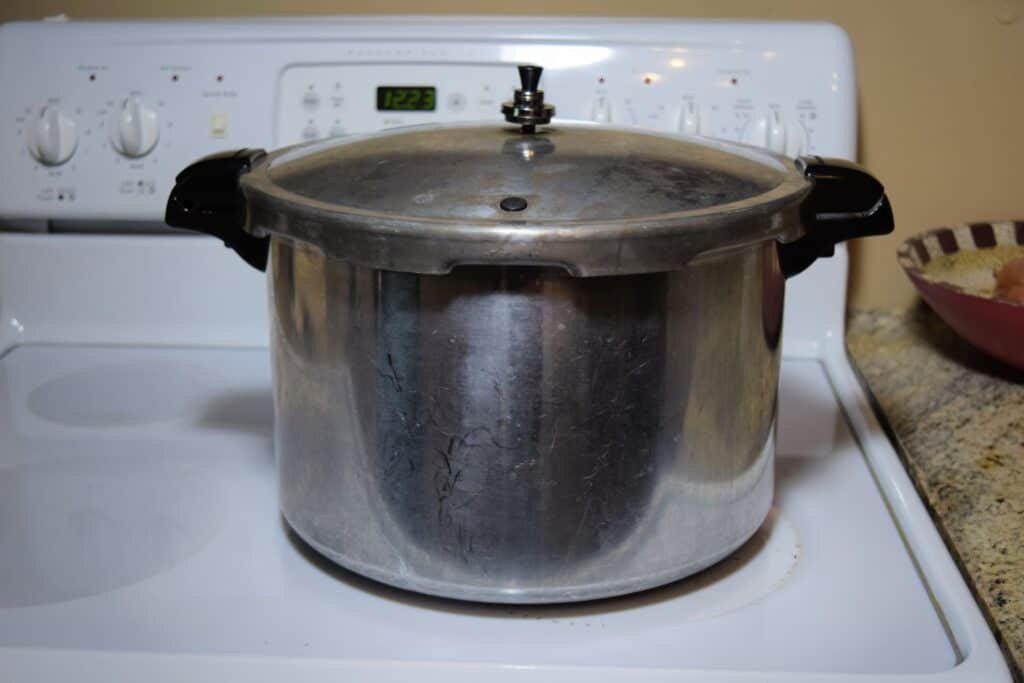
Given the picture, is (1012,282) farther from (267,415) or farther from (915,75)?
(267,415)

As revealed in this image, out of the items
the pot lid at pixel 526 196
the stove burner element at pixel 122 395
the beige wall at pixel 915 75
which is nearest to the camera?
the pot lid at pixel 526 196

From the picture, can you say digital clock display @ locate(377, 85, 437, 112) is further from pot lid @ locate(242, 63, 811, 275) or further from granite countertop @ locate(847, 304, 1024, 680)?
granite countertop @ locate(847, 304, 1024, 680)

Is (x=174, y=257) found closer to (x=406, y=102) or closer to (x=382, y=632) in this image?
(x=406, y=102)

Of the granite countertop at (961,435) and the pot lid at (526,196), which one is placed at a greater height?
the pot lid at (526,196)

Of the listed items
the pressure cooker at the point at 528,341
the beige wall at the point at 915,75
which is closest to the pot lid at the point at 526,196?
the pressure cooker at the point at 528,341

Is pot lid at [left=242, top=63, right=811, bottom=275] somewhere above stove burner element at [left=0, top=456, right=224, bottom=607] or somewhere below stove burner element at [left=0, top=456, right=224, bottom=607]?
above

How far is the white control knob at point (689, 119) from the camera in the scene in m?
0.91

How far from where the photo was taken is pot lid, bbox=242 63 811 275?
1.66ft

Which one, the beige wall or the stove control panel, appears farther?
the beige wall

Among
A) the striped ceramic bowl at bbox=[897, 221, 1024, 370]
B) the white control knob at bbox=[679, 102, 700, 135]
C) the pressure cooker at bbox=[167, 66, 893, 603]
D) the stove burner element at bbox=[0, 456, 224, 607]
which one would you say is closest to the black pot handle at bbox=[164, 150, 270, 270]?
the pressure cooker at bbox=[167, 66, 893, 603]

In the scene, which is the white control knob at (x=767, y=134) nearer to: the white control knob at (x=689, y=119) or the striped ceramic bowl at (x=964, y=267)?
the white control knob at (x=689, y=119)

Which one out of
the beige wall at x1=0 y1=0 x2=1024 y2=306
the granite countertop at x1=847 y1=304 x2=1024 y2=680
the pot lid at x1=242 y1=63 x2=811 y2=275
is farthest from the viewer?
the beige wall at x1=0 y1=0 x2=1024 y2=306

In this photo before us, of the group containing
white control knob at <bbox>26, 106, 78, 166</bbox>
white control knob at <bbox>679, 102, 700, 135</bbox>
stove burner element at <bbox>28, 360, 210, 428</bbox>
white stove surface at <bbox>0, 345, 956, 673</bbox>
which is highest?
white control knob at <bbox>679, 102, 700, 135</bbox>

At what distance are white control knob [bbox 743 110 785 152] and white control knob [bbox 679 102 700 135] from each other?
39 millimetres
